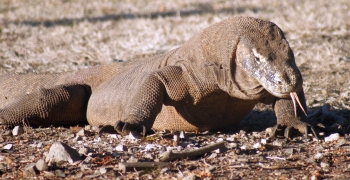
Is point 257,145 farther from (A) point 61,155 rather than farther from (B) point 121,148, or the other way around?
(A) point 61,155

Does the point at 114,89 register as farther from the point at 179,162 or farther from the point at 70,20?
the point at 70,20

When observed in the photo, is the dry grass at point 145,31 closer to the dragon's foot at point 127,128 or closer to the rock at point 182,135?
the rock at point 182,135

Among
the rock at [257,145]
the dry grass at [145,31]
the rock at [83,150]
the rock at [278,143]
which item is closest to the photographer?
the rock at [83,150]

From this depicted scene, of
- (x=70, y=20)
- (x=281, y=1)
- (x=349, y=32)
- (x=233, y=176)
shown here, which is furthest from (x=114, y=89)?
(x=281, y=1)

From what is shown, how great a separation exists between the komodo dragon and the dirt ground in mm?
231

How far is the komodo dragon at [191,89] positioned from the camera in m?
4.47

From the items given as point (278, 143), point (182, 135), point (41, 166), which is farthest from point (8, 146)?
point (278, 143)

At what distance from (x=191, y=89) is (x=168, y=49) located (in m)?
4.18

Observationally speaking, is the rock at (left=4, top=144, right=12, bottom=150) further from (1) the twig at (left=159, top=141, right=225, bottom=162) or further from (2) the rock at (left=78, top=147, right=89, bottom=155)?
(1) the twig at (left=159, top=141, right=225, bottom=162)

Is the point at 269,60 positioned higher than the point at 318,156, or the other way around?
the point at 269,60

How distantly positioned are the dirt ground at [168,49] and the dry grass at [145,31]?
0.7 inches

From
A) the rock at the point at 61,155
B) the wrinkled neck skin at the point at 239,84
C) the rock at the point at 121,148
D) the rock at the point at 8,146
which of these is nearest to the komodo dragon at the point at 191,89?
the wrinkled neck skin at the point at 239,84

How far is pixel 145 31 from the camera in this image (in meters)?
10.4

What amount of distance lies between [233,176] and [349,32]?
6.39 metres
